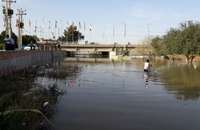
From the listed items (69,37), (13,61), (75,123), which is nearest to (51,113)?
(75,123)

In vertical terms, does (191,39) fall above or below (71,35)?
below

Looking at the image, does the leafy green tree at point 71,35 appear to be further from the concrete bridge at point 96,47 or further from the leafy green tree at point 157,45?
the leafy green tree at point 157,45

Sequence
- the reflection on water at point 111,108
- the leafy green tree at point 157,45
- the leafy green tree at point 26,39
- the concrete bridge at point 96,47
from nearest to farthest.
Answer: the reflection on water at point 111,108
the leafy green tree at point 157,45
the leafy green tree at point 26,39
the concrete bridge at point 96,47

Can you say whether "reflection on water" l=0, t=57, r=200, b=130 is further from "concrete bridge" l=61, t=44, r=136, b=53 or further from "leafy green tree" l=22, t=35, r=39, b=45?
"concrete bridge" l=61, t=44, r=136, b=53

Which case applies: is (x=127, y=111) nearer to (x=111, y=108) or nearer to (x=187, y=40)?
(x=111, y=108)

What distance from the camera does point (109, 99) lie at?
11.9 metres

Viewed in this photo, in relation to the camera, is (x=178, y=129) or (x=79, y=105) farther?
(x=79, y=105)

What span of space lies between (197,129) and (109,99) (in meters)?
4.78

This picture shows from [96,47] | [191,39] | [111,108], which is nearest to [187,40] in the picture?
[191,39]

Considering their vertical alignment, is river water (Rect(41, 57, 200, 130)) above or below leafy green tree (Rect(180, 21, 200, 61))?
below

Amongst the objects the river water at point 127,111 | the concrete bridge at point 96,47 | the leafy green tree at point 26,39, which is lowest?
the river water at point 127,111

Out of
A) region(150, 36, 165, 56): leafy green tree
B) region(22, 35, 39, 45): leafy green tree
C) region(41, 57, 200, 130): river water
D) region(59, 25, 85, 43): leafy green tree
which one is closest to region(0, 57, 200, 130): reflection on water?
region(41, 57, 200, 130): river water

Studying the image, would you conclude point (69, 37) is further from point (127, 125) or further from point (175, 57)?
point (127, 125)

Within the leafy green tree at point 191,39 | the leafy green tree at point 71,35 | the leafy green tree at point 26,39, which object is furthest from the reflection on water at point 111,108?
the leafy green tree at point 71,35
